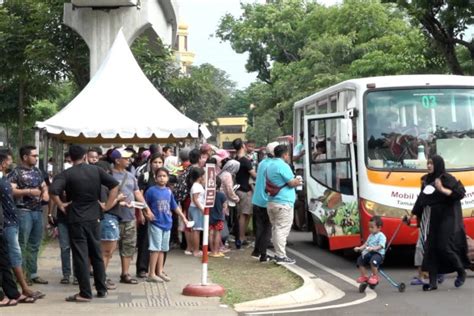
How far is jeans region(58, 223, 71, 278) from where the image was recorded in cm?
1129

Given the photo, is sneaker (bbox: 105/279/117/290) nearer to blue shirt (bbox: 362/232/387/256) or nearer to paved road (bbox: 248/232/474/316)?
Answer: paved road (bbox: 248/232/474/316)

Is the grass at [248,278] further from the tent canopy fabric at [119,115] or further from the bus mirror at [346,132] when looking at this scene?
the tent canopy fabric at [119,115]

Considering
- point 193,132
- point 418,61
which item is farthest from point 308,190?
point 418,61

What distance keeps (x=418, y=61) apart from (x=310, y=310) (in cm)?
2350

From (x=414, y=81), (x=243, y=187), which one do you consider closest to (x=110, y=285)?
→ (x=243, y=187)

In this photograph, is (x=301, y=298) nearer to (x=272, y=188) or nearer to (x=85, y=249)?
(x=85, y=249)

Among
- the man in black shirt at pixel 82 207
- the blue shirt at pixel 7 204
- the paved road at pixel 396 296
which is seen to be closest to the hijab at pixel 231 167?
the paved road at pixel 396 296

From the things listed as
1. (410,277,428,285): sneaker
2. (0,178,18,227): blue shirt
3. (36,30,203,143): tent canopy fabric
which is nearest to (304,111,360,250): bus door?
(410,277,428,285): sneaker

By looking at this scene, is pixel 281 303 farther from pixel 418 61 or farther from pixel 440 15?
pixel 418 61

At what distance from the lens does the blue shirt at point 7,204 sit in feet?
32.4

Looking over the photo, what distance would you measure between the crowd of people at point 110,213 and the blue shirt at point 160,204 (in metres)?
0.01

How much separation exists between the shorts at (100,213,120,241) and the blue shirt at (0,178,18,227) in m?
1.30

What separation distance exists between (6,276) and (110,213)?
170 centimetres

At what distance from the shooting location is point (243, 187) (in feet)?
54.1
